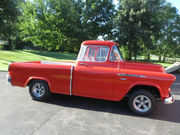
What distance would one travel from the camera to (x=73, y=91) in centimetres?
408

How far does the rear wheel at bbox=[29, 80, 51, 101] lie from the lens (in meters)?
4.34

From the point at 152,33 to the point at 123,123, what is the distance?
52.2ft

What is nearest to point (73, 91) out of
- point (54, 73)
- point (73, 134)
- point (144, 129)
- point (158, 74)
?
point (54, 73)

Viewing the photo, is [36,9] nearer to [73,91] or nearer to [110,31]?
[110,31]

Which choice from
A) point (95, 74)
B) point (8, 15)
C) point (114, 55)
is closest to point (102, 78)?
point (95, 74)

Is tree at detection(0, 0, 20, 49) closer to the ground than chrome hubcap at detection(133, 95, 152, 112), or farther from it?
farther from it

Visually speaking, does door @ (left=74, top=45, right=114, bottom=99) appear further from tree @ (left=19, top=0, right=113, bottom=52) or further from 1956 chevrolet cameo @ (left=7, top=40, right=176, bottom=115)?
tree @ (left=19, top=0, right=113, bottom=52)

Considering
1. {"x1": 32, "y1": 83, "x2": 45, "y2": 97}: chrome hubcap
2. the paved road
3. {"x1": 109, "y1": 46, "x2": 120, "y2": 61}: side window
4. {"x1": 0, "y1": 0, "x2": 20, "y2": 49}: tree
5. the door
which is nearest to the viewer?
the paved road

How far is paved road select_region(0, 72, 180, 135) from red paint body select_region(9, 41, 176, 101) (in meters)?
0.49

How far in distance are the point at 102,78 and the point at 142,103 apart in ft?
4.33

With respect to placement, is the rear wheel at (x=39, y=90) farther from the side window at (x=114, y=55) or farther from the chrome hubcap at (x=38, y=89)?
the side window at (x=114, y=55)

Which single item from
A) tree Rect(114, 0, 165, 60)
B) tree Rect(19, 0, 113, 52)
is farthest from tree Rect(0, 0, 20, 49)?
tree Rect(114, 0, 165, 60)

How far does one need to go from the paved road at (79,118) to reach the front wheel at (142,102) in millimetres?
177

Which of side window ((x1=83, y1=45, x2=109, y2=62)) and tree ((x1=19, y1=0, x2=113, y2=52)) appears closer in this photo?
side window ((x1=83, y1=45, x2=109, y2=62))
